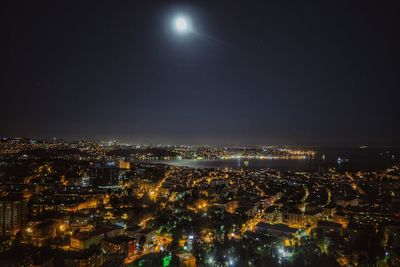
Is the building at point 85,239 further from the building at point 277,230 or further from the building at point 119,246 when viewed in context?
the building at point 277,230

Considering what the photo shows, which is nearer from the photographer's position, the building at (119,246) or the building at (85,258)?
the building at (85,258)

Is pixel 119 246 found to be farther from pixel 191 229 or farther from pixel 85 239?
pixel 191 229

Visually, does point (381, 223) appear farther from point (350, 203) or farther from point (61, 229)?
point (61, 229)

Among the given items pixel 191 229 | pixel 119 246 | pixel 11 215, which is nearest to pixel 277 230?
pixel 191 229

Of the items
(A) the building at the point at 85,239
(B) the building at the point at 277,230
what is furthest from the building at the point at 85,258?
(B) the building at the point at 277,230

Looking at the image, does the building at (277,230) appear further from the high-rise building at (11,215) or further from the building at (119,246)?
the high-rise building at (11,215)

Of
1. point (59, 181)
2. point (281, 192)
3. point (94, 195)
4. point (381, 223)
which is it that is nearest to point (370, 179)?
point (281, 192)

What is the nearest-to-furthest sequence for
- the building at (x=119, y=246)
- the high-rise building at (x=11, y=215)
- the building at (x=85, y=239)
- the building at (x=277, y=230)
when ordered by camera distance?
the building at (x=119, y=246)
the building at (x=85, y=239)
the building at (x=277, y=230)
the high-rise building at (x=11, y=215)

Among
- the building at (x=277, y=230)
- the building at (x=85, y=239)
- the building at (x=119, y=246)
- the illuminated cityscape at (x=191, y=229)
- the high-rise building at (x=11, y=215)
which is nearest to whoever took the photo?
the illuminated cityscape at (x=191, y=229)

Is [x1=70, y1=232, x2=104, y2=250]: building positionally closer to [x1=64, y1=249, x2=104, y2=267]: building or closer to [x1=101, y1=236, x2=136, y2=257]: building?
[x1=101, y1=236, x2=136, y2=257]: building
